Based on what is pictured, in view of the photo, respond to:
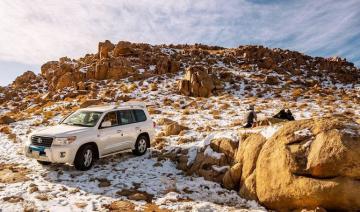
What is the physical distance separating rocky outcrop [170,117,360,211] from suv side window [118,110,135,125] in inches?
166

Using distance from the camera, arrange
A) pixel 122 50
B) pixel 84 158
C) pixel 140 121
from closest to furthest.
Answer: pixel 84 158 < pixel 140 121 < pixel 122 50

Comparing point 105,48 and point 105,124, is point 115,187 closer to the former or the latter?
point 105,124

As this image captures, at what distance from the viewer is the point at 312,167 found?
27.0 ft

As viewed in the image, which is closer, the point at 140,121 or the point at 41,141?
the point at 41,141

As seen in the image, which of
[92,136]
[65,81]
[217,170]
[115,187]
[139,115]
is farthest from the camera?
[65,81]

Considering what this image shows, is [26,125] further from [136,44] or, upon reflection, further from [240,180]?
[136,44]

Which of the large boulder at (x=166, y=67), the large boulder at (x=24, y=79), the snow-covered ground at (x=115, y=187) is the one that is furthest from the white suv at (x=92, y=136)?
the large boulder at (x=24, y=79)

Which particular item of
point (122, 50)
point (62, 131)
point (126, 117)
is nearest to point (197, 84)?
point (126, 117)

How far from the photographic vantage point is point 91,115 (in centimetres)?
1225

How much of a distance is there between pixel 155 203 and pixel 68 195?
231 cm

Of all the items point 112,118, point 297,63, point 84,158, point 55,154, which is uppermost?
point 297,63

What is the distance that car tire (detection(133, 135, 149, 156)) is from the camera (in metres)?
13.2

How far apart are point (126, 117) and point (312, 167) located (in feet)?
23.7

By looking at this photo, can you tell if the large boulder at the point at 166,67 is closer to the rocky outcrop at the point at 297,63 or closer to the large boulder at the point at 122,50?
the large boulder at the point at 122,50
